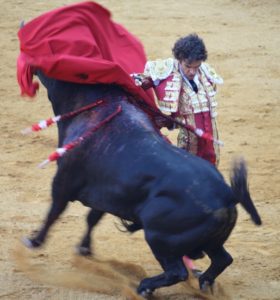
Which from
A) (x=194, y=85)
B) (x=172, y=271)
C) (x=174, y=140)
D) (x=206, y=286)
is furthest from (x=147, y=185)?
(x=174, y=140)

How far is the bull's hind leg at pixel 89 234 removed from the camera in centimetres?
650

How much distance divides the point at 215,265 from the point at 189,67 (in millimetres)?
1314

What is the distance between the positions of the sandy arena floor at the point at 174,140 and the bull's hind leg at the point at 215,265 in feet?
0.30

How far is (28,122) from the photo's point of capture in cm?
955

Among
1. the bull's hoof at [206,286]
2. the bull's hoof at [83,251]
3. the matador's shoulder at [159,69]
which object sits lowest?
the bull's hoof at [83,251]

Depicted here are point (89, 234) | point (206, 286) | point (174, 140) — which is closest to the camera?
point (206, 286)

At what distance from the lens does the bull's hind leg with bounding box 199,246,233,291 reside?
5.78m

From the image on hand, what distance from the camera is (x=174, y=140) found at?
9.01 metres

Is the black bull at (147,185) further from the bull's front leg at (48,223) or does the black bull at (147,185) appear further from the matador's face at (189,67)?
the matador's face at (189,67)

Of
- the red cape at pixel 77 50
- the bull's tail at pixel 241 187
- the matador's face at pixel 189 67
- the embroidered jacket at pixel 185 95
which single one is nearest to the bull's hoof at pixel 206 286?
the bull's tail at pixel 241 187

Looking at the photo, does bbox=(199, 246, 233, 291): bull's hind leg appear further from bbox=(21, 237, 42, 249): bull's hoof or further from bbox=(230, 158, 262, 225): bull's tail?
bbox=(21, 237, 42, 249): bull's hoof

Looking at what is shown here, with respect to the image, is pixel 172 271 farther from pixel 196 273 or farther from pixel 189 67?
pixel 189 67

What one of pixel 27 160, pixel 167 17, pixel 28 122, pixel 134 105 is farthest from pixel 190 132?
pixel 167 17

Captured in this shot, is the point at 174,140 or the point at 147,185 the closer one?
the point at 147,185
